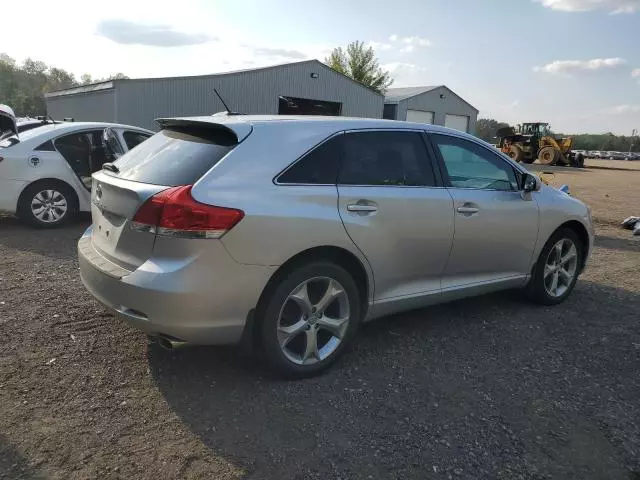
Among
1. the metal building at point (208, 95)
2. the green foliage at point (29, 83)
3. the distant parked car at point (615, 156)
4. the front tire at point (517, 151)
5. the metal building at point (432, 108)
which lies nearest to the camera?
A: the metal building at point (208, 95)

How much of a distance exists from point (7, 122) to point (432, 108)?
38.1 m

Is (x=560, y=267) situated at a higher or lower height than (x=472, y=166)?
lower

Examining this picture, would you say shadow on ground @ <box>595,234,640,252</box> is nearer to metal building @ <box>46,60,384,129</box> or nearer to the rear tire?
the rear tire

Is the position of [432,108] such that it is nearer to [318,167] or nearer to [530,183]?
[530,183]

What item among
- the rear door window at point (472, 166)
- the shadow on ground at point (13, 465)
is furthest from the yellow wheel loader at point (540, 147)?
the shadow on ground at point (13, 465)

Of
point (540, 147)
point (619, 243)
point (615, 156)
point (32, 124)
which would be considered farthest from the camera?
point (615, 156)

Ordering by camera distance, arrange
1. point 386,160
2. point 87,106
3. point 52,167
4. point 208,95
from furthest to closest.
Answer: point 87,106 < point 208,95 < point 52,167 < point 386,160

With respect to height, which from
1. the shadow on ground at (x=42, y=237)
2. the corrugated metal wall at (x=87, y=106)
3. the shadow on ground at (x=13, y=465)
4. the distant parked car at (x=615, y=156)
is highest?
the corrugated metal wall at (x=87, y=106)

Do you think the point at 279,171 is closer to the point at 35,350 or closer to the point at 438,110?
the point at 35,350

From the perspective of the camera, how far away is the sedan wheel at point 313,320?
3.33 m

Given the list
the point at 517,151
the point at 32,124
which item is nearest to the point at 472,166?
the point at 32,124

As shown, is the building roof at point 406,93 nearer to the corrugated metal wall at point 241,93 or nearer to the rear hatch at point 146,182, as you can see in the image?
the corrugated metal wall at point 241,93

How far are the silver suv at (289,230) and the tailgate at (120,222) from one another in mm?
12

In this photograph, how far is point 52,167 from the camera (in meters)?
7.48
